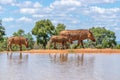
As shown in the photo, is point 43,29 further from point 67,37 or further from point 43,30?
point 67,37

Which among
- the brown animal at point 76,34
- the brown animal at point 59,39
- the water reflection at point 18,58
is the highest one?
the brown animal at point 76,34

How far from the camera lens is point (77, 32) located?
40375 mm

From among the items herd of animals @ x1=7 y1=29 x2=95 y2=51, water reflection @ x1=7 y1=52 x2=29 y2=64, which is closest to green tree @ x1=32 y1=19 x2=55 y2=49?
herd of animals @ x1=7 y1=29 x2=95 y2=51

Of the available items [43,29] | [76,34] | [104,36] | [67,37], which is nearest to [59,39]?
[67,37]

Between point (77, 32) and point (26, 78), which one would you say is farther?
point (77, 32)

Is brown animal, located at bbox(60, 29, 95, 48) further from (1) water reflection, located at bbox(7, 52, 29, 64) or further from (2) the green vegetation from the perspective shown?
(1) water reflection, located at bbox(7, 52, 29, 64)

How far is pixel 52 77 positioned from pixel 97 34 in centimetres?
4096

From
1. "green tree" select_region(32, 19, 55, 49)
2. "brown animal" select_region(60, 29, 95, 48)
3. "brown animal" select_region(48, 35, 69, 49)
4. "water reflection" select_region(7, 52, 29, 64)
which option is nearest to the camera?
"water reflection" select_region(7, 52, 29, 64)

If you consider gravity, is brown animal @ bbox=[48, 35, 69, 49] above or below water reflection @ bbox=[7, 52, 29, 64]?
above

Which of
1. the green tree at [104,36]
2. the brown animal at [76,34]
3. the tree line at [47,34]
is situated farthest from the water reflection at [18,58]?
the green tree at [104,36]

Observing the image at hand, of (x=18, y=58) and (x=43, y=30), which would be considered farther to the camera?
(x=43, y=30)

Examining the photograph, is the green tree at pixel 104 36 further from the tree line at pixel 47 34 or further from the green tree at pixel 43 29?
the green tree at pixel 43 29

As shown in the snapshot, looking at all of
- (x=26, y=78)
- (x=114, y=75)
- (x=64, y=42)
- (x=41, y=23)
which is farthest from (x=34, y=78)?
(x=41, y=23)

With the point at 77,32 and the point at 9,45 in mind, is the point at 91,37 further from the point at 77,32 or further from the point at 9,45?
the point at 9,45
